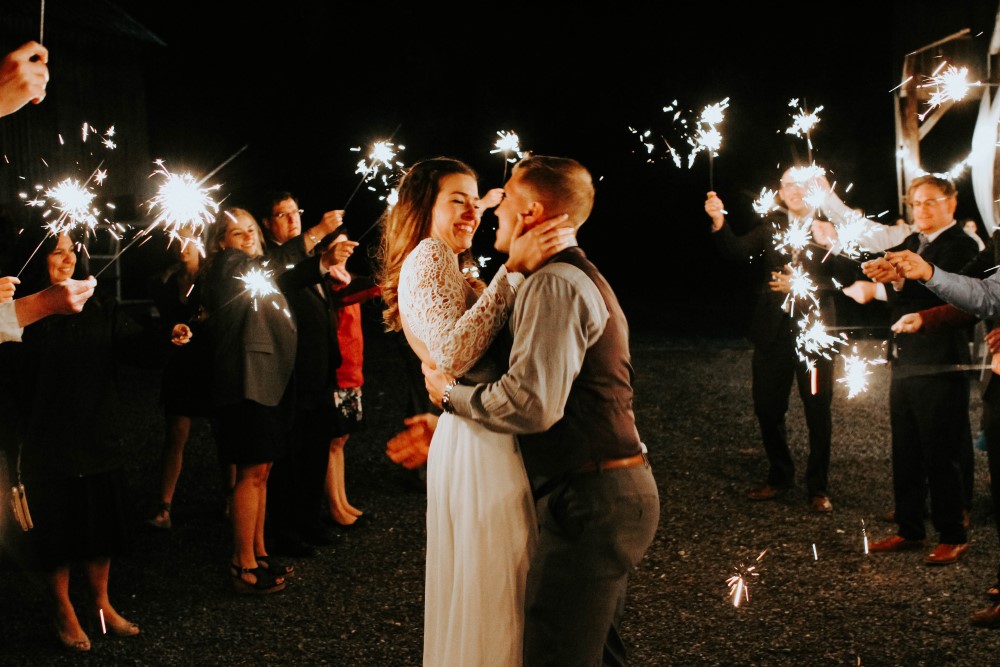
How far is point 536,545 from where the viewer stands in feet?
9.12

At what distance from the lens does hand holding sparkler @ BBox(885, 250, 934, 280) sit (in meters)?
4.29

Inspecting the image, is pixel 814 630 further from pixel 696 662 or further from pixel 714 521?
pixel 714 521

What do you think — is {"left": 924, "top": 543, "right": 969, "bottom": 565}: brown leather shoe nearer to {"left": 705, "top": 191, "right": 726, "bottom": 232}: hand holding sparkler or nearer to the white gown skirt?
{"left": 705, "top": 191, "right": 726, "bottom": 232}: hand holding sparkler

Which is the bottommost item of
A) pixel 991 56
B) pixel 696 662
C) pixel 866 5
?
pixel 696 662

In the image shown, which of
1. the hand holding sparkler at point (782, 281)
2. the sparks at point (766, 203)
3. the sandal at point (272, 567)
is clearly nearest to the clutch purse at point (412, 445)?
the sandal at point (272, 567)

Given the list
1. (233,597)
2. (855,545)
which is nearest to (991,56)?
(855,545)

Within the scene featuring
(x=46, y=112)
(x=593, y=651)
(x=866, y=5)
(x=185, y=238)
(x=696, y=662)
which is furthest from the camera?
(x=866, y=5)

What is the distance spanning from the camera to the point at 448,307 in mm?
2963

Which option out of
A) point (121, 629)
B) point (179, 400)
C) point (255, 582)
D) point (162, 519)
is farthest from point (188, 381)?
point (121, 629)

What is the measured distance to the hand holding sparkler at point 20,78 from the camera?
2.69 meters

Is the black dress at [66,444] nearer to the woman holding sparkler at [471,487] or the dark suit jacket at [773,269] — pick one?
the woman holding sparkler at [471,487]

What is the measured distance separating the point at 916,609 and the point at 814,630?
0.68 metres

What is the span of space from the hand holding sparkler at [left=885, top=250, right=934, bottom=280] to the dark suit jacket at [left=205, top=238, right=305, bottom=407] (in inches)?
133

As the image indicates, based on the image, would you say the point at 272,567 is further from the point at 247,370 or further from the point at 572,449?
the point at 572,449
